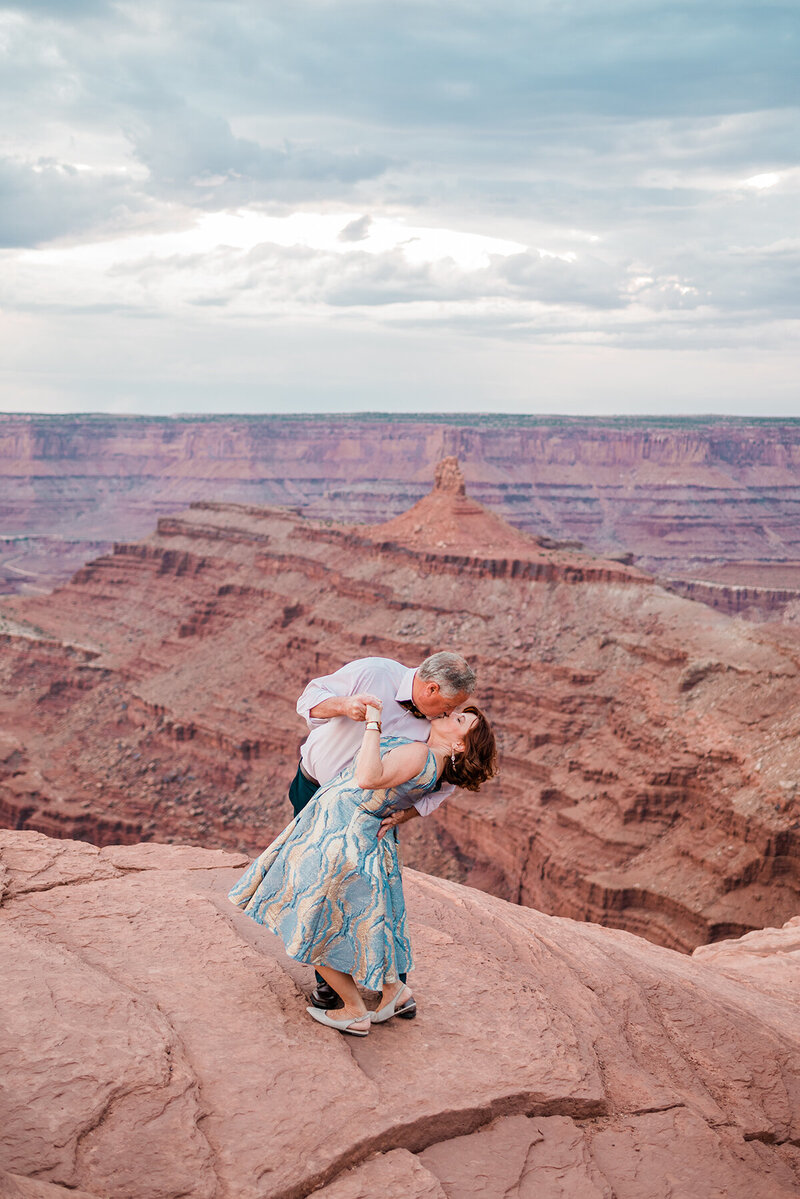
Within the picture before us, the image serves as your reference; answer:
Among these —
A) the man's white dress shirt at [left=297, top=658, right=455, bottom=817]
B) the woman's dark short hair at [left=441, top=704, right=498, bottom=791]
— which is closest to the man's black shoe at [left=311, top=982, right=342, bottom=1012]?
the man's white dress shirt at [left=297, top=658, right=455, bottom=817]

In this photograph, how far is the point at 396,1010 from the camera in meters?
7.10

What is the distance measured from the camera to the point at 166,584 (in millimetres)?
73500

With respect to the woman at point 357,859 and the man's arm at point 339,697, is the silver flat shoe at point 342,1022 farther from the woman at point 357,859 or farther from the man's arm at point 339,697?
the man's arm at point 339,697

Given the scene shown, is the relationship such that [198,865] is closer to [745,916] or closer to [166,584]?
[745,916]

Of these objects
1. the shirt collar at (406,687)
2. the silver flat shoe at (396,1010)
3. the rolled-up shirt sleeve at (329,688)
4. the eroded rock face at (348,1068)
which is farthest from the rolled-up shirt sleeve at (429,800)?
the eroded rock face at (348,1068)

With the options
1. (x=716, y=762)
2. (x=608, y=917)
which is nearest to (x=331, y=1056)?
(x=608, y=917)

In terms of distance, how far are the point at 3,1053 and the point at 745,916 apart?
2700 cm

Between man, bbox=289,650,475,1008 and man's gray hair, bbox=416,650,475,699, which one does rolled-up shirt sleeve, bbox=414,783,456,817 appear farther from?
man's gray hair, bbox=416,650,475,699

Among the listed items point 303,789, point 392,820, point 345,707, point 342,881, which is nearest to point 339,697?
point 345,707

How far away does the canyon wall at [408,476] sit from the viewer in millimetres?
142000

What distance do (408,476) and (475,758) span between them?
6494 inches

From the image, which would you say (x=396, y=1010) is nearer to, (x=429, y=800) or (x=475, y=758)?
(x=429, y=800)

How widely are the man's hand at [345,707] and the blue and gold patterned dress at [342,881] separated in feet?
0.98

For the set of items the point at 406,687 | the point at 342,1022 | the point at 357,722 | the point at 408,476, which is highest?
the point at 406,687
